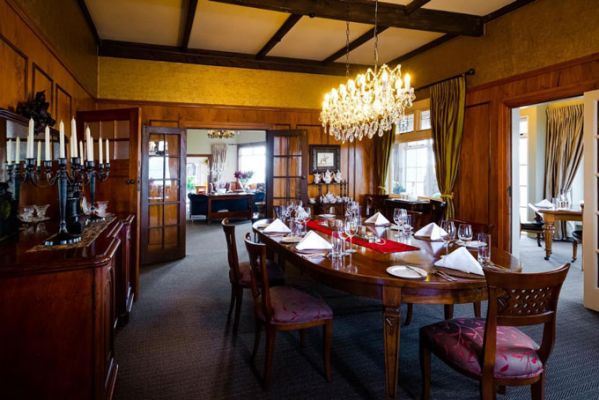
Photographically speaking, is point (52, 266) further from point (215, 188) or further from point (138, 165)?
point (215, 188)

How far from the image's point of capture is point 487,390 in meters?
1.59

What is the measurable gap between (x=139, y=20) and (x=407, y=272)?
4.62m

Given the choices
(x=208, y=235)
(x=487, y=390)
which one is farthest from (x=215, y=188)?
(x=487, y=390)

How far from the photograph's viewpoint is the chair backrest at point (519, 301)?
1.47 metres

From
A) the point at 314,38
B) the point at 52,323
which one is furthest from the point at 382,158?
the point at 52,323

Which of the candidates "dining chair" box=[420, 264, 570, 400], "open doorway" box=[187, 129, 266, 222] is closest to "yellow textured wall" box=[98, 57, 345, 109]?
"dining chair" box=[420, 264, 570, 400]

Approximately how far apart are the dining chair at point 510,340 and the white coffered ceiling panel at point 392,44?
441 centimetres

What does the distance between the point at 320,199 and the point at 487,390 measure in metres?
4.85

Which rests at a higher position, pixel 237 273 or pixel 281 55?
pixel 281 55

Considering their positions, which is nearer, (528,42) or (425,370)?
(425,370)

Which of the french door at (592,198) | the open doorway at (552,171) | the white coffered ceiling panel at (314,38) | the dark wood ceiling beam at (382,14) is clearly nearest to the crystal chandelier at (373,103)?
the dark wood ceiling beam at (382,14)

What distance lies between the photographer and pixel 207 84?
A: 19.2ft

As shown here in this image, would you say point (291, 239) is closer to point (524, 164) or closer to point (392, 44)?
point (392, 44)

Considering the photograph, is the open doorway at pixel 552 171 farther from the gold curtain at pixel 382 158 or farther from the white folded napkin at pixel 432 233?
the white folded napkin at pixel 432 233
